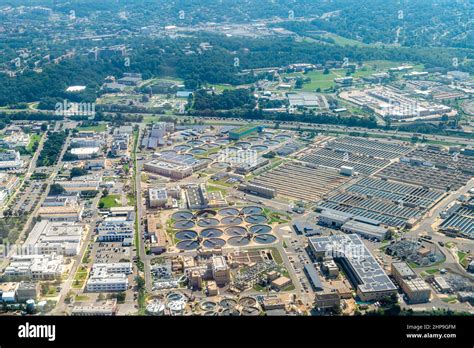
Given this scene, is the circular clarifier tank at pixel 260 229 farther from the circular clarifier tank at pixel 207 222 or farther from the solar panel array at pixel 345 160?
the solar panel array at pixel 345 160

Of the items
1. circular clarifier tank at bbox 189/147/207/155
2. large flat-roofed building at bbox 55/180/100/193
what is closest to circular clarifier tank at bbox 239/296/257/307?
large flat-roofed building at bbox 55/180/100/193

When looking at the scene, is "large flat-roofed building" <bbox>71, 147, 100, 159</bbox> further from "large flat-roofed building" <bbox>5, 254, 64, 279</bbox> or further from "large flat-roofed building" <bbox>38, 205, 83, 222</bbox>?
"large flat-roofed building" <bbox>5, 254, 64, 279</bbox>

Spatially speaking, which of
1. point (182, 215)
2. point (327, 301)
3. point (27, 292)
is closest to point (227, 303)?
point (327, 301)

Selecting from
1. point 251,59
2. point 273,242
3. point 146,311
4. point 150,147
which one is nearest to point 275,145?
point 150,147

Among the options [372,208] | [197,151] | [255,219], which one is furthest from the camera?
[197,151]

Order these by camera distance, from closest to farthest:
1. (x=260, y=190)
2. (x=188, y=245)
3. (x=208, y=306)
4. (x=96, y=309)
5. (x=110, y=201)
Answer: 1. (x=96, y=309)
2. (x=208, y=306)
3. (x=188, y=245)
4. (x=110, y=201)
5. (x=260, y=190)

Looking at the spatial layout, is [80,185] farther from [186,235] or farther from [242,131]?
[242,131]
